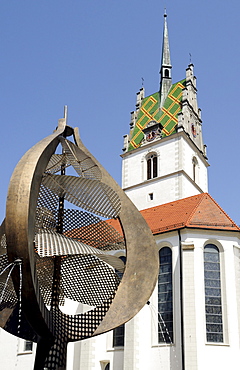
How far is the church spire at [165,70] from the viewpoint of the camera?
37781 millimetres

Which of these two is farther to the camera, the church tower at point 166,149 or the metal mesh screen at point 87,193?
the church tower at point 166,149

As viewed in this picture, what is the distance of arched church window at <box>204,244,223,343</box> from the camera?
20.0 metres

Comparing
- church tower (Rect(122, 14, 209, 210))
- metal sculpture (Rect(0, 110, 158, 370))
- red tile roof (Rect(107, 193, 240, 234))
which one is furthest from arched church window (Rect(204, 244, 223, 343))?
metal sculpture (Rect(0, 110, 158, 370))

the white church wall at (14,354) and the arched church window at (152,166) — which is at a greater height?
the arched church window at (152,166)

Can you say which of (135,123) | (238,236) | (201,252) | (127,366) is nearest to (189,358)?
(127,366)

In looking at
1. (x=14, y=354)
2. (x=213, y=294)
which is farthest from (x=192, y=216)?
(x=14, y=354)

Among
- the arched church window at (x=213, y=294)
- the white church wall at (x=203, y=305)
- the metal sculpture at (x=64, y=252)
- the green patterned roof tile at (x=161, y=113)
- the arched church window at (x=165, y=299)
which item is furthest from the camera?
the green patterned roof tile at (x=161, y=113)

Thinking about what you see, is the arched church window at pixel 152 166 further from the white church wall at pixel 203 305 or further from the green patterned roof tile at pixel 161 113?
the white church wall at pixel 203 305

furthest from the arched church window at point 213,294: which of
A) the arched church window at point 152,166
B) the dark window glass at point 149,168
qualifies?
the dark window glass at point 149,168

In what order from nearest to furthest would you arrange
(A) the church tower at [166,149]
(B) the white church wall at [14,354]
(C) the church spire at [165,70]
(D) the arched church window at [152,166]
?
1. (B) the white church wall at [14,354]
2. (A) the church tower at [166,149]
3. (D) the arched church window at [152,166]
4. (C) the church spire at [165,70]

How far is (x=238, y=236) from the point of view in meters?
22.1

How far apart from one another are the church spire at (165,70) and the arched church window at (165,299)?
17.7 metres

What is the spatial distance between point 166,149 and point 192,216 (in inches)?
439

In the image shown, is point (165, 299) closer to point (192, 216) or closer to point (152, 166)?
point (192, 216)
